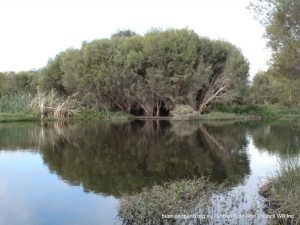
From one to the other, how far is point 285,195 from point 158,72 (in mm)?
33160

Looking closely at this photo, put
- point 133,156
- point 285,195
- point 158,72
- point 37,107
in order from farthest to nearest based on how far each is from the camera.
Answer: point 158,72 → point 37,107 → point 133,156 → point 285,195

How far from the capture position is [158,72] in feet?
137

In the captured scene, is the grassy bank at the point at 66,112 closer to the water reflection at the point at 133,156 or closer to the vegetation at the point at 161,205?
the water reflection at the point at 133,156

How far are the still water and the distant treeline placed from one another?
16.6m

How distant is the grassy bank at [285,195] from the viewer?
8203mm

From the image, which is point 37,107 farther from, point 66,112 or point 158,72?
point 158,72

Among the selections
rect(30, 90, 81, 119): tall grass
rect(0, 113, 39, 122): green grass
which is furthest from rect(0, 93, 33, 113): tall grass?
rect(0, 113, 39, 122): green grass

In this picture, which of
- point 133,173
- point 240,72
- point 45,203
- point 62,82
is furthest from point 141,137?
point 62,82

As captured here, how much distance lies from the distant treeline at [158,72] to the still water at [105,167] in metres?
16.6

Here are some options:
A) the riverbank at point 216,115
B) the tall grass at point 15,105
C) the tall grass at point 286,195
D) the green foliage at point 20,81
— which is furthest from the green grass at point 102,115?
the tall grass at point 286,195

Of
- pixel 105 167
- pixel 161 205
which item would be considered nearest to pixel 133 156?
pixel 105 167

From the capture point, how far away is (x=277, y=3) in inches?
405

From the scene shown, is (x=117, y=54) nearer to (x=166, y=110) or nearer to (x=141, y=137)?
(x=166, y=110)

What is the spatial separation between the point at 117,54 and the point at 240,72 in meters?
12.8
